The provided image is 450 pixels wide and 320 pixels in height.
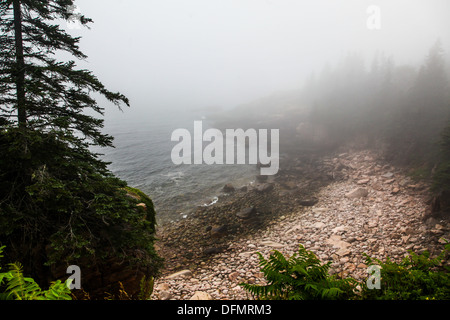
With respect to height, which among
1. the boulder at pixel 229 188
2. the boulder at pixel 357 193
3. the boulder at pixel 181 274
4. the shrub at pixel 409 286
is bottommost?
the boulder at pixel 181 274

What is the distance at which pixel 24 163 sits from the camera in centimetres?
542

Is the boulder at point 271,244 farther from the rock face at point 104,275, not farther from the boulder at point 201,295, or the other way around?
the rock face at point 104,275

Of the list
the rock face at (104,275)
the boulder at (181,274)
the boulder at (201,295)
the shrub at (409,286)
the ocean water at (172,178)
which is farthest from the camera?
the ocean water at (172,178)

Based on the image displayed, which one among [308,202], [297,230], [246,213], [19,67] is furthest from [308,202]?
[19,67]

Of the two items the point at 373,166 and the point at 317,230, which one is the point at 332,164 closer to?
the point at 373,166

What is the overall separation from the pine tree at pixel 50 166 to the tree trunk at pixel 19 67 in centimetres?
2

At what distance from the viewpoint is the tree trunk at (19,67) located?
5730 mm

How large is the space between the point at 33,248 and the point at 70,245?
4.16ft

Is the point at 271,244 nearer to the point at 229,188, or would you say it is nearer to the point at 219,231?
the point at 219,231

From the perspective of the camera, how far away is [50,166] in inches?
224

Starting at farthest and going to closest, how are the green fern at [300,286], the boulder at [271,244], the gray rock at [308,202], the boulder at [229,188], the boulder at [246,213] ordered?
the boulder at [229,188]
the gray rock at [308,202]
the boulder at [246,213]
the boulder at [271,244]
the green fern at [300,286]

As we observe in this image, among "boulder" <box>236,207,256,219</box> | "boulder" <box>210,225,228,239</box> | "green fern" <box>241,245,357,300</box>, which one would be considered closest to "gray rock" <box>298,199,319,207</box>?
"boulder" <box>236,207,256,219</box>

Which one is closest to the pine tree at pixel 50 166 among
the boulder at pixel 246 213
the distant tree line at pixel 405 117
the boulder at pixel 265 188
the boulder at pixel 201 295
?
the boulder at pixel 201 295
